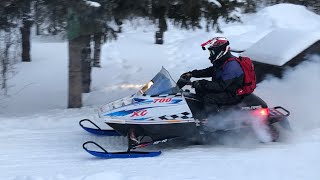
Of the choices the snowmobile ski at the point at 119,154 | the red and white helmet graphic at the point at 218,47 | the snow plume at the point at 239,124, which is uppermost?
the red and white helmet graphic at the point at 218,47

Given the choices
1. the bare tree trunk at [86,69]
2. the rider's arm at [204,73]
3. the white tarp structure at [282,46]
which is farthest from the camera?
the bare tree trunk at [86,69]

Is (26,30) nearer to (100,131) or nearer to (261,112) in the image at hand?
(100,131)

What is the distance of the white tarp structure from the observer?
1118cm

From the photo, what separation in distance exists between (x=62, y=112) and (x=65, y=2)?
2.59m

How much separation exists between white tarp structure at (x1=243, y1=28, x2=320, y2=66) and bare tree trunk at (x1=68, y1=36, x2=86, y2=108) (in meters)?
4.52

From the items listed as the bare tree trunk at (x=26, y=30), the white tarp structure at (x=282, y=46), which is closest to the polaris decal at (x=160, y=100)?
the bare tree trunk at (x=26, y=30)

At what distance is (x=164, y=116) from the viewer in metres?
6.63

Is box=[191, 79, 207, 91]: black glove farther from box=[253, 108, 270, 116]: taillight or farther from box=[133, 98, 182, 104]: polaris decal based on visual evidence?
box=[253, 108, 270, 116]: taillight

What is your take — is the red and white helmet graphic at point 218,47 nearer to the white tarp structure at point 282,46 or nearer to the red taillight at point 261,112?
the red taillight at point 261,112

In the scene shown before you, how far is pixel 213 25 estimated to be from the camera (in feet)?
32.3

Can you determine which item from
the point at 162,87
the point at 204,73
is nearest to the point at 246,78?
the point at 204,73

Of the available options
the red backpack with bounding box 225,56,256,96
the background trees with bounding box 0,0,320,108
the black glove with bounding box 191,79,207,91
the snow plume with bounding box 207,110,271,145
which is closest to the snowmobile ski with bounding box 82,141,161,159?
the snow plume with bounding box 207,110,271,145

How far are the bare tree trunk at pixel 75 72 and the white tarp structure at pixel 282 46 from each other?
452 centimetres

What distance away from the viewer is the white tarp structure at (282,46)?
11180 millimetres
